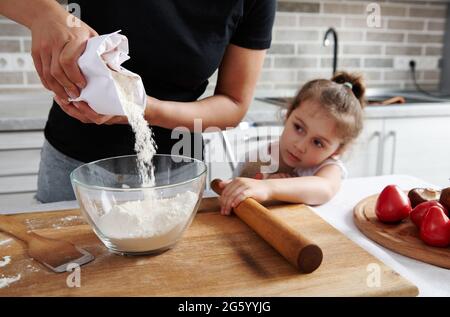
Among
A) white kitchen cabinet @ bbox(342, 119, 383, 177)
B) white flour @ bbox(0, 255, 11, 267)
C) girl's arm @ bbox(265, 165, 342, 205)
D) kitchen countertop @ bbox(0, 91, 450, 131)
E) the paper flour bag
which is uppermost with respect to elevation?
the paper flour bag

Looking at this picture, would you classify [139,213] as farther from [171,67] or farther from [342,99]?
[342,99]

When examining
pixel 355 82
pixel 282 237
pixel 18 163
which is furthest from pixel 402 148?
pixel 18 163

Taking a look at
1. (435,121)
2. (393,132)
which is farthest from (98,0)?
(435,121)

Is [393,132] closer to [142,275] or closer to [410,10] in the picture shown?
[410,10]

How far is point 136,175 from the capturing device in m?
0.88

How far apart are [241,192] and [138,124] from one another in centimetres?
25

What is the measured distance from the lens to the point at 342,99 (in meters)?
1.32

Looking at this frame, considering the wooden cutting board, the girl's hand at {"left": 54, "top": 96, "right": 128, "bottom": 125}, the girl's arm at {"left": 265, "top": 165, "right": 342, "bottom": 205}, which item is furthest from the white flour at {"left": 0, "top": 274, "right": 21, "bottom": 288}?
the girl's arm at {"left": 265, "top": 165, "right": 342, "bottom": 205}

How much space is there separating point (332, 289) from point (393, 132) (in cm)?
145

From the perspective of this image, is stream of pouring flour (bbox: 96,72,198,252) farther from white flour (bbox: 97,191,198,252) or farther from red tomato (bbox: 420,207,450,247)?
red tomato (bbox: 420,207,450,247)

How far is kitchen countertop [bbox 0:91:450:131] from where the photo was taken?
5.20 ft

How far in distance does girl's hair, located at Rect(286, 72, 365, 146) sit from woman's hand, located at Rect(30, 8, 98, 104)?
0.78 metres

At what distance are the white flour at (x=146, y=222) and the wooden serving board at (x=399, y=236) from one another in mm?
339

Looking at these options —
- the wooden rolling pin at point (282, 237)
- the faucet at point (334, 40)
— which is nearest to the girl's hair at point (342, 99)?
the wooden rolling pin at point (282, 237)
